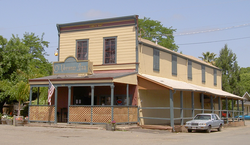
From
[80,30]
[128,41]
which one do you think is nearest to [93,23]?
[80,30]

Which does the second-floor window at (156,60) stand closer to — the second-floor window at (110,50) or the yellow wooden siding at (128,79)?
the second-floor window at (110,50)

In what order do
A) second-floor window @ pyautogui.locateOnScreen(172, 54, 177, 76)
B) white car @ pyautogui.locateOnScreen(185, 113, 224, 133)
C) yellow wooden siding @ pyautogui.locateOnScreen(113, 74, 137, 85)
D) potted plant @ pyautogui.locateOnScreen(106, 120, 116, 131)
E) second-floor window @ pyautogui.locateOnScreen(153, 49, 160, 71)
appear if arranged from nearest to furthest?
potted plant @ pyautogui.locateOnScreen(106, 120, 116, 131) → yellow wooden siding @ pyautogui.locateOnScreen(113, 74, 137, 85) → white car @ pyautogui.locateOnScreen(185, 113, 224, 133) → second-floor window @ pyautogui.locateOnScreen(153, 49, 160, 71) → second-floor window @ pyautogui.locateOnScreen(172, 54, 177, 76)

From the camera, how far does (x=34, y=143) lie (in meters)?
11.7

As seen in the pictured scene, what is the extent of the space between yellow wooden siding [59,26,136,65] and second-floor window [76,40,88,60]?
0.26 m

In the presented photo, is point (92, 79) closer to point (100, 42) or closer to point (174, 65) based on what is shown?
point (100, 42)

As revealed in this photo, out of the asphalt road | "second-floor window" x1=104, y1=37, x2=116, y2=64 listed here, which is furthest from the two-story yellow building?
the asphalt road

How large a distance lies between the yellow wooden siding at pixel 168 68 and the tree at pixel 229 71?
13.8 meters

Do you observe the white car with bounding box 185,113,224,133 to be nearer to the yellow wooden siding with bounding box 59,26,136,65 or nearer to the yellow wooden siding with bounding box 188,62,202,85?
the yellow wooden siding with bounding box 59,26,136,65

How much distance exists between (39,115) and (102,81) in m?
5.28

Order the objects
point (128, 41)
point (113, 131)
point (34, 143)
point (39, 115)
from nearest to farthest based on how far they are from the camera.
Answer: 1. point (34, 143)
2. point (113, 131)
3. point (39, 115)
4. point (128, 41)

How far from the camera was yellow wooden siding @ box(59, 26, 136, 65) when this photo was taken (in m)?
21.6

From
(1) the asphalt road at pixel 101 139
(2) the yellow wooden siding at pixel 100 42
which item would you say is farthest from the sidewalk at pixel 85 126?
(2) the yellow wooden siding at pixel 100 42

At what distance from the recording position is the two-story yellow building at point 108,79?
19109mm

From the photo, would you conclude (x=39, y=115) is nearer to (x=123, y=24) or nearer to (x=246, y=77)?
(x=123, y=24)
